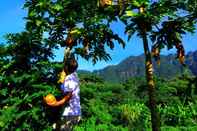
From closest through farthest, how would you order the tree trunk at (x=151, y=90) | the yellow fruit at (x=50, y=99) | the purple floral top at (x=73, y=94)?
the purple floral top at (x=73, y=94) < the yellow fruit at (x=50, y=99) < the tree trunk at (x=151, y=90)

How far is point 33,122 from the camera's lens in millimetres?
10258

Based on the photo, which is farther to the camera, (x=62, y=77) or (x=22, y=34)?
(x=22, y=34)

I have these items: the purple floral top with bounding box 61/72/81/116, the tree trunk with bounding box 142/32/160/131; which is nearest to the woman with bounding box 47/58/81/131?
the purple floral top with bounding box 61/72/81/116

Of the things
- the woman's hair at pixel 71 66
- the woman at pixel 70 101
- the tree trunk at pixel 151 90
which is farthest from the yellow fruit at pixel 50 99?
the tree trunk at pixel 151 90

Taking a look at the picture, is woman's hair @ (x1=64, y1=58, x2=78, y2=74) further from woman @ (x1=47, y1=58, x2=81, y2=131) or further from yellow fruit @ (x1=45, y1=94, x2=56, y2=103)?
yellow fruit @ (x1=45, y1=94, x2=56, y2=103)

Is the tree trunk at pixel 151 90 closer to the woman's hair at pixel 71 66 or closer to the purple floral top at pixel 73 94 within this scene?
the woman's hair at pixel 71 66

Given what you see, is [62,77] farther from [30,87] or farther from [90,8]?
[90,8]

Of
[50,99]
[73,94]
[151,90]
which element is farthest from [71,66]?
[151,90]

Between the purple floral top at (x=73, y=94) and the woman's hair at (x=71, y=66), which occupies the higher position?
the woman's hair at (x=71, y=66)

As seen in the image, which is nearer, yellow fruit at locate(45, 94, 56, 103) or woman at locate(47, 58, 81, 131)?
woman at locate(47, 58, 81, 131)

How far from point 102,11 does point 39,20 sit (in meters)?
1.37

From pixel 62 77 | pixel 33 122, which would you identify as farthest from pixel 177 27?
pixel 33 122

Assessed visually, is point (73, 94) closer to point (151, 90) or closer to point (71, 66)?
point (71, 66)

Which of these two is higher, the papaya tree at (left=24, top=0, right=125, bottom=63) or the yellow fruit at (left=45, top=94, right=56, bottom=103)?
the papaya tree at (left=24, top=0, right=125, bottom=63)
